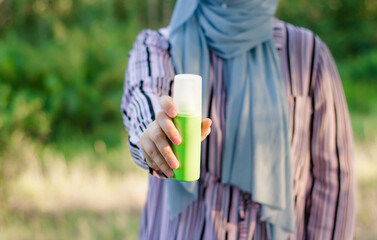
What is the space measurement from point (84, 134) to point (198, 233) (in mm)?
3342

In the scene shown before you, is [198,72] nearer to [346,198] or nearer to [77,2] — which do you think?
[346,198]

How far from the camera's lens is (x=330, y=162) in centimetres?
120

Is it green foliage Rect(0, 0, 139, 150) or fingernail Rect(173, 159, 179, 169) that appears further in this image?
green foliage Rect(0, 0, 139, 150)

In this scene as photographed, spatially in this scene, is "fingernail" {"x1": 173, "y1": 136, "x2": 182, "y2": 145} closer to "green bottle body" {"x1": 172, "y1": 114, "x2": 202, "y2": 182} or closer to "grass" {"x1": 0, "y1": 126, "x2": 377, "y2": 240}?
"green bottle body" {"x1": 172, "y1": 114, "x2": 202, "y2": 182}

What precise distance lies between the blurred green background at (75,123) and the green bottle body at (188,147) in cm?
196

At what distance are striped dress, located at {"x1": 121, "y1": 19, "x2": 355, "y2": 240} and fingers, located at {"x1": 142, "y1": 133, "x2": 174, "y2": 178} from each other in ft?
1.06

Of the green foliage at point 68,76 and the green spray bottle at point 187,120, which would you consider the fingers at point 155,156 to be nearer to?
the green spray bottle at point 187,120

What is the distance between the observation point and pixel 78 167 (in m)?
3.31

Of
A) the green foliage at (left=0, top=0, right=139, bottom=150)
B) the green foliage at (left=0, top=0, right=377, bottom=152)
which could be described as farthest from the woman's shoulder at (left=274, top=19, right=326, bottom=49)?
the green foliage at (left=0, top=0, right=139, bottom=150)

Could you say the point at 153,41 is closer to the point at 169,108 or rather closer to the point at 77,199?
the point at 169,108

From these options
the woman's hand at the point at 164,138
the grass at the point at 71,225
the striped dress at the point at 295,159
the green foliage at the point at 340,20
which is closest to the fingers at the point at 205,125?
the woman's hand at the point at 164,138

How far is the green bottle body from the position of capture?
2.32ft

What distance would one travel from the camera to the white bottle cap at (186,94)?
701mm

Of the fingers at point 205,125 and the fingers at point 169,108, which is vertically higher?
the fingers at point 169,108
